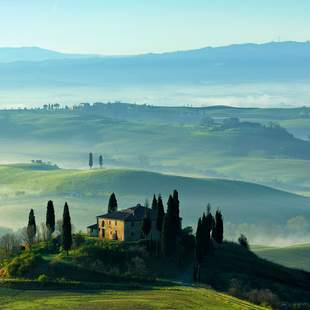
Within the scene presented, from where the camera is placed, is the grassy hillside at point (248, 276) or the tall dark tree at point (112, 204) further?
the tall dark tree at point (112, 204)

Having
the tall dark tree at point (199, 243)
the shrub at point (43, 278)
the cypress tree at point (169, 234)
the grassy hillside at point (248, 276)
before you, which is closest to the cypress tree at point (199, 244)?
the tall dark tree at point (199, 243)

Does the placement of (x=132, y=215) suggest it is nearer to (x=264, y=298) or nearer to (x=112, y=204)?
(x=112, y=204)

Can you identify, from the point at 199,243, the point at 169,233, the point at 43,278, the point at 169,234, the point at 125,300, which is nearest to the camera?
the point at 125,300

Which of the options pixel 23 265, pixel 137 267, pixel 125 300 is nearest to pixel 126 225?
pixel 137 267

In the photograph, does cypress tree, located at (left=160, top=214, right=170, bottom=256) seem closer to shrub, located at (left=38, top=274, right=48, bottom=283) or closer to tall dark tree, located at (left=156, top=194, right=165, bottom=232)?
tall dark tree, located at (left=156, top=194, right=165, bottom=232)

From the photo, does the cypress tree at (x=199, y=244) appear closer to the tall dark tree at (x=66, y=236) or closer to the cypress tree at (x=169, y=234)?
the cypress tree at (x=169, y=234)

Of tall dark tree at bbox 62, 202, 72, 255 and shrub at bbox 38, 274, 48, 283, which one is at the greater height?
tall dark tree at bbox 62, 202, 72, 255

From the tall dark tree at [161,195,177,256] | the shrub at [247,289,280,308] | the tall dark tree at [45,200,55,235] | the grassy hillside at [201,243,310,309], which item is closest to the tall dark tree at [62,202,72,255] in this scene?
the tall dark tree at [161,195,177,256]

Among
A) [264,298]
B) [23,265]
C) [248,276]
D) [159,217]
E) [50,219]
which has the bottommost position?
[248,276]
